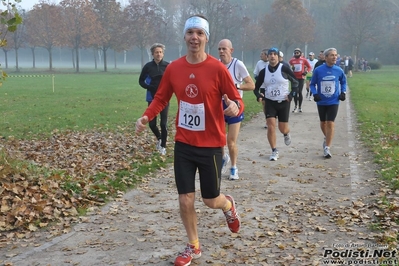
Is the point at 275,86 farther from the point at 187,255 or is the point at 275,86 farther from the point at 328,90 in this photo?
the point at 187,255

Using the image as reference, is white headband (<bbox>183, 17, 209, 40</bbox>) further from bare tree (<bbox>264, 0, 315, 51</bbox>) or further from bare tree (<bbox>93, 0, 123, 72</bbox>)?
bare tree (<bbox>264, 0, 315, 51</bbox>)

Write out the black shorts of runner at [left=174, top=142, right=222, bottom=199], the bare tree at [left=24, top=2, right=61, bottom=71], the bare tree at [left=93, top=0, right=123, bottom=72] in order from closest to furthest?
the black shorts of runner at [left=174, top=142, right=222, bottom=199] < the bare tree at [left=24, top=2, right=61, bottom=71] < the bare tree at [left=93, top=0, right=123, bottom=72]

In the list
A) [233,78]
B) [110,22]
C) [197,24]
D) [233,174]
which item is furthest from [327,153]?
[110,22]

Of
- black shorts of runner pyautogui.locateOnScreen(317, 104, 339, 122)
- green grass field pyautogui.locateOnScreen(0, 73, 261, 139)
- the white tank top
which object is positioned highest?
the white tank top

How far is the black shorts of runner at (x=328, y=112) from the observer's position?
10.4m

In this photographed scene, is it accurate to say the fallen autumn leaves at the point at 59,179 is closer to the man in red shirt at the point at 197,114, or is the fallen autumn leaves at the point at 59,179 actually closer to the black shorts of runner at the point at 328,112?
the man in red shirt at the point at 197,114

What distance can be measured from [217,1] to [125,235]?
230ft

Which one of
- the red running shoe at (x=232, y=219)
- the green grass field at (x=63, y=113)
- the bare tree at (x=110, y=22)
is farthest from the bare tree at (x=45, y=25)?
the red running shoe at (x=232, y=219)

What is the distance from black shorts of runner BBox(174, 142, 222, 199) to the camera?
197 inches

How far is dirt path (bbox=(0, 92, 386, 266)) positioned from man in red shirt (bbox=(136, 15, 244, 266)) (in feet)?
2.17

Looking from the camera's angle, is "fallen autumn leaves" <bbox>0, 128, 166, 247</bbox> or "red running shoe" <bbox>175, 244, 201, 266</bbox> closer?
"red running shoe" <bbox>175, 244, 201, 266</bbox>

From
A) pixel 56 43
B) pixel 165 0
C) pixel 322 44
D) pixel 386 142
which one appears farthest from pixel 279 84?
pixel 165 0

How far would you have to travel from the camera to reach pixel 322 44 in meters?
92.8

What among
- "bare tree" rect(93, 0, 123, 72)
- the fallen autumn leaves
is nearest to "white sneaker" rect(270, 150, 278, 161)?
the fallen autumn leaves
